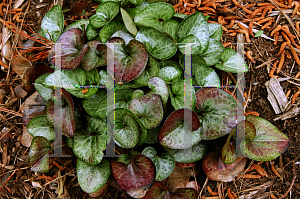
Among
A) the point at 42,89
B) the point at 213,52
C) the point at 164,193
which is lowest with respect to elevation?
the point at 164,193

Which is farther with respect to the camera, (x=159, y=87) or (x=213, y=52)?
(x=213, y=52)

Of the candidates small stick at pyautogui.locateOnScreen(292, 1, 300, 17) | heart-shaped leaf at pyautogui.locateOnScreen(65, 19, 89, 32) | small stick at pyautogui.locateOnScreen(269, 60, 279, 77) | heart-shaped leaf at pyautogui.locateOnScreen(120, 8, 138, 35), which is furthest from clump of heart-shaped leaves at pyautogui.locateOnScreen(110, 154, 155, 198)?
small stick at pyautogui.locateOnScreen(292, 1, 300, 17)

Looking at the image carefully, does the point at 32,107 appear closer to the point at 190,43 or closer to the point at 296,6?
the point at 190,43

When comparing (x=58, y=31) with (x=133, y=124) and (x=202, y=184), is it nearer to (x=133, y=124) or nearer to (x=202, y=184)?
(x=133, y=124)

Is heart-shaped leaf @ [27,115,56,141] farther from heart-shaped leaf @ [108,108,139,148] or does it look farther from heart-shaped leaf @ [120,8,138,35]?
heart-shaped leaf @ [120,8,138,35]

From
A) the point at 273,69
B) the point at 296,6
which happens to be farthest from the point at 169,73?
the point at 296,6

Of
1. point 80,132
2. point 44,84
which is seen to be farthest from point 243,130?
point 44,84
